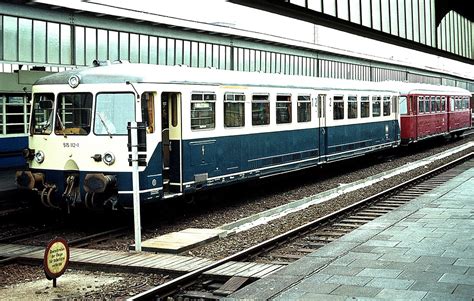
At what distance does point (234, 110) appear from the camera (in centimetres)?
→ 1463

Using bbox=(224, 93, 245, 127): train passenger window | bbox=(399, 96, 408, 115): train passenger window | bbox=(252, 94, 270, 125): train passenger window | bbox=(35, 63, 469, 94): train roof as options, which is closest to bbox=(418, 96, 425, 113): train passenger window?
bbox=(399, 96, 408, 115): train passenger window

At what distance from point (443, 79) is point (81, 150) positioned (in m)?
64.0

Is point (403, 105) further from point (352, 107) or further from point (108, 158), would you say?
point (108, 158)

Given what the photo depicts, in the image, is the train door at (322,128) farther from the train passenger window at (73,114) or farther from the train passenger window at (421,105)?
the train passenger window at (421,105)

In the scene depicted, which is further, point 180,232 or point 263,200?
point 263,200

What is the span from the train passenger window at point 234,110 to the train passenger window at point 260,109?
559 mm

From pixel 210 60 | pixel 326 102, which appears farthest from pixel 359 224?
pixel 210 60

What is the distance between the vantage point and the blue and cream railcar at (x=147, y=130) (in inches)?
460

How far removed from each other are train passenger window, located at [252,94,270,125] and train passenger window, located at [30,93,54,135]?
4.90 m

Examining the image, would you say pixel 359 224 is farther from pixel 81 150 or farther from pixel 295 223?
pixel 81 150

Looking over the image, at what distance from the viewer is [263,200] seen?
1652cm

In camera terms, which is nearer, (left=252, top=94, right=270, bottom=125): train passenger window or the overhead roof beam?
the overhead roof beam

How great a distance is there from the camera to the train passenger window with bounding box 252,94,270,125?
15.5 metres

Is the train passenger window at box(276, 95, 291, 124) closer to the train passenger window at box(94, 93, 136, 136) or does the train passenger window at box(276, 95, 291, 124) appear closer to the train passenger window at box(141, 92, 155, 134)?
the train passenger window at box(141, 92, 155, 134)
